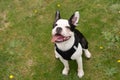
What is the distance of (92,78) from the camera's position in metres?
4.86

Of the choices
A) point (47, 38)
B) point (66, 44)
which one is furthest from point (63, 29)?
point (47, 38)

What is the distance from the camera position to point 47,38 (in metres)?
5.63

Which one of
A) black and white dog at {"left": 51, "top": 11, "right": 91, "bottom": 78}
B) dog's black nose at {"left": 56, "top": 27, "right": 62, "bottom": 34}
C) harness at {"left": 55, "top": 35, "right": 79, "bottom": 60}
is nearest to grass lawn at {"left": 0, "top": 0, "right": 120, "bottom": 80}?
black and white dog at {"left": 51, "top": 11, "right": 91, "bottom": 78}

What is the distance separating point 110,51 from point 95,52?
0.90 ft

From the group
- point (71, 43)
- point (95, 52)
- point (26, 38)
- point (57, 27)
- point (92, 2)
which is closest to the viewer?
point (57, 27)

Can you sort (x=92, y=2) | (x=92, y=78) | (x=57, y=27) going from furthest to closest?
(x=92, y=2) < (x=92, y=78) < (x=57, y=27)

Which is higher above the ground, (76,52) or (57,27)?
(57,27)

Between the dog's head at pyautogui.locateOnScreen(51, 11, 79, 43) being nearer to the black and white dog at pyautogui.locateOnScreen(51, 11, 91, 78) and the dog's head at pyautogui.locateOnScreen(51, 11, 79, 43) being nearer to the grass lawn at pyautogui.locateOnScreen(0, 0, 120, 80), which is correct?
the black and white dog at pyautogui.locateOnScreen(51, 11, 91, 78)

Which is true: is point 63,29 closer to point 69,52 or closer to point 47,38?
point 69,52

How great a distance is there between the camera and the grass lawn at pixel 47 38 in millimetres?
5008

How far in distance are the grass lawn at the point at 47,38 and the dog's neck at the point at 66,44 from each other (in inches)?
33.1

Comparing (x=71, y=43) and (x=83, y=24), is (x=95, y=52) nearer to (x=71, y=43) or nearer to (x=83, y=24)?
(x=83, y=24)

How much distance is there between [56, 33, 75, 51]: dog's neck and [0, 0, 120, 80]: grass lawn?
0.84 m

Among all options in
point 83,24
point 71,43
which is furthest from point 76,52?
point 83,24
